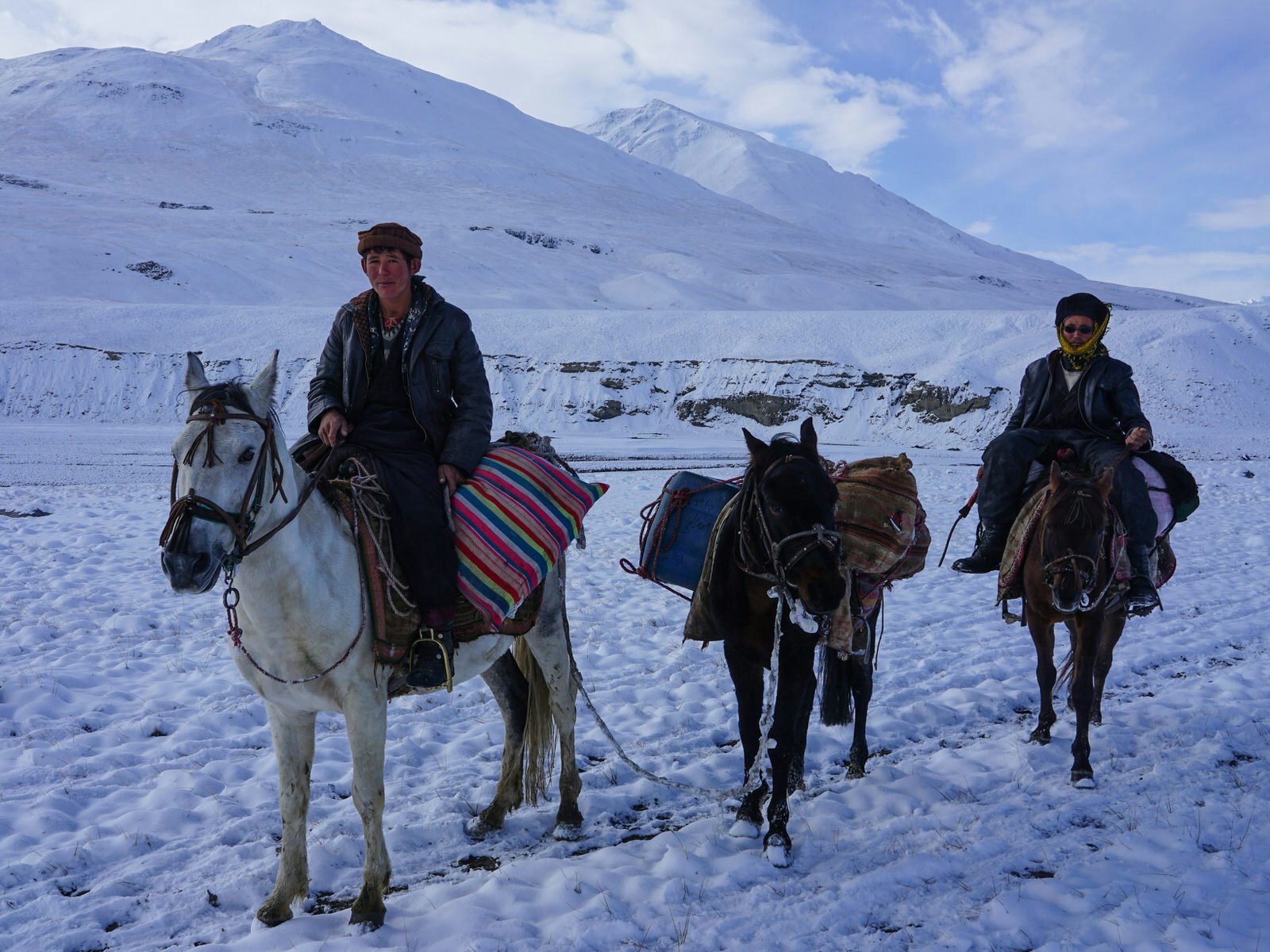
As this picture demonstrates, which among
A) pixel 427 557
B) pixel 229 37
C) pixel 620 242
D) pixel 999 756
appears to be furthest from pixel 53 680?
pixel 229 37

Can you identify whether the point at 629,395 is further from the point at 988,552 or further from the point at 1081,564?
the point at 1081,564

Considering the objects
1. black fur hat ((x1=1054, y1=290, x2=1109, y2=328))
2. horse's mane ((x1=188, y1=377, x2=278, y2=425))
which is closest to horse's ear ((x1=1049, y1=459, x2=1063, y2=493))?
black fur hat ((x1=1054, y1=290, x2=1109, y2=328))

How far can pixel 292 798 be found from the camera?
3.85 meters

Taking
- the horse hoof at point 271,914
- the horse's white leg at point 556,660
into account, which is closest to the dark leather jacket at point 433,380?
the horse's white leg at point 556,660

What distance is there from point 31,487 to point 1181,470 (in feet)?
58.9

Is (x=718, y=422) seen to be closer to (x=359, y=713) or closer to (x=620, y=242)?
(x=359, y=713)

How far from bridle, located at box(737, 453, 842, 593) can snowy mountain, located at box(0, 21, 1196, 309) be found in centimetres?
4968

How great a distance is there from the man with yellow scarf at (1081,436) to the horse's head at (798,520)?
9.05 ft

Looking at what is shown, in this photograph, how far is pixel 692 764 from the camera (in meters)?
5.39

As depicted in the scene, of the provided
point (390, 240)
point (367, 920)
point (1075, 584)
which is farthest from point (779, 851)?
point (390, 240)

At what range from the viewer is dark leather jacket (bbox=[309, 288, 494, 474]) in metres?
4.27

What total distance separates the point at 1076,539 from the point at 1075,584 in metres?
0.32

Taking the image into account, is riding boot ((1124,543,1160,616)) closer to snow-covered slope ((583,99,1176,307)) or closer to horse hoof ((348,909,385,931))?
horse hoof ((348,909,385,931))

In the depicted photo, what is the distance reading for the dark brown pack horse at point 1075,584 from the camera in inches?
210
